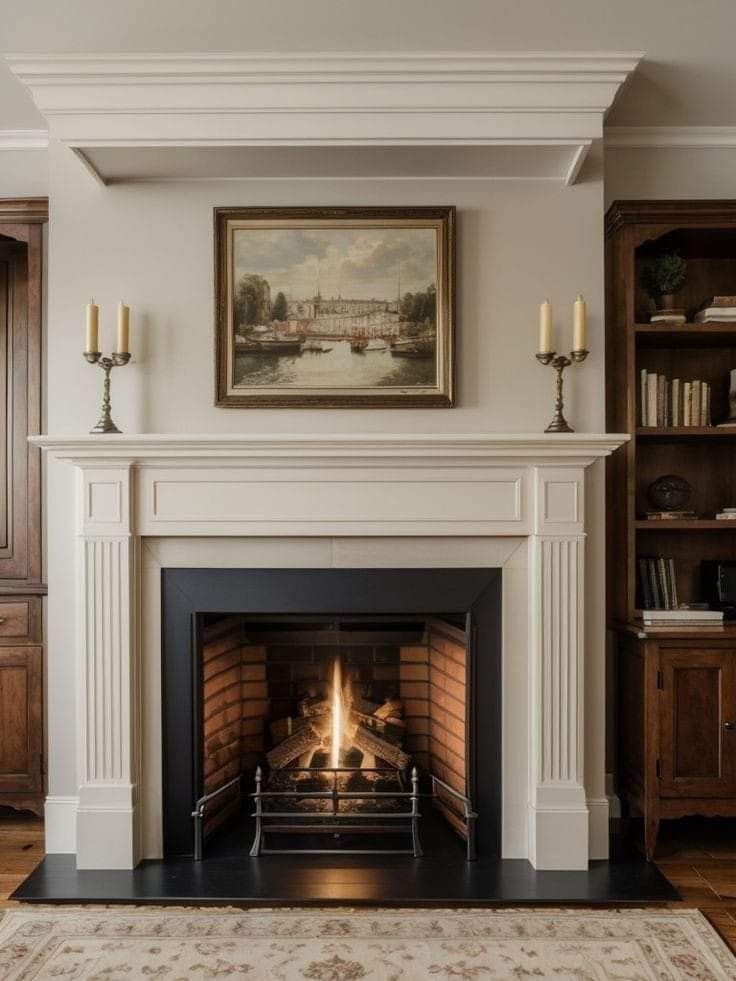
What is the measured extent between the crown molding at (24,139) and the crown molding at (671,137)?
2159 mm

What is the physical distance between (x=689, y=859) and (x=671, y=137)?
266 cm

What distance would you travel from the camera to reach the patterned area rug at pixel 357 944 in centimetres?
201

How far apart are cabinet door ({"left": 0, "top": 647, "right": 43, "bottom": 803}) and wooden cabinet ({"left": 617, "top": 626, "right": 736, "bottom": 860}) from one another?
2203mm

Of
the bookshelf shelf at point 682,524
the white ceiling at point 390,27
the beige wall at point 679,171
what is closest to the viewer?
the white ceiling at point 390,27

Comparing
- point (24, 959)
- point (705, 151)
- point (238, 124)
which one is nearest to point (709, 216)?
point (705, 151)

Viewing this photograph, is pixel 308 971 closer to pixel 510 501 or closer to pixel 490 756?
pixel 490 756

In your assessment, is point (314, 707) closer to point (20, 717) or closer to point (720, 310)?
point (20, 717)

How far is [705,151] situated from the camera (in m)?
3.02

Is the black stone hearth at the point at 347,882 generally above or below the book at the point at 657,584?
below

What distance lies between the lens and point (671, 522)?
2.78 m

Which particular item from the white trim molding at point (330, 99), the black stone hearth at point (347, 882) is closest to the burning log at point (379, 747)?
the black stone hearth at point (347, 882)

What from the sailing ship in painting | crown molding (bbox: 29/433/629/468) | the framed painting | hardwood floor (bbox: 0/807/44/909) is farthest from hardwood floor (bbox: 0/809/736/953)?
the sailing ship in painting

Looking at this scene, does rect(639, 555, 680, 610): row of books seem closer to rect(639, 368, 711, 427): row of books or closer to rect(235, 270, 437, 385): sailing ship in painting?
rect(639, 368, 711, 427): row of books

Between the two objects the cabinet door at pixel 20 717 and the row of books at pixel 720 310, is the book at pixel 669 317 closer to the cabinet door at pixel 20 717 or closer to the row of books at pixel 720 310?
the row of books at pixel 720 310
